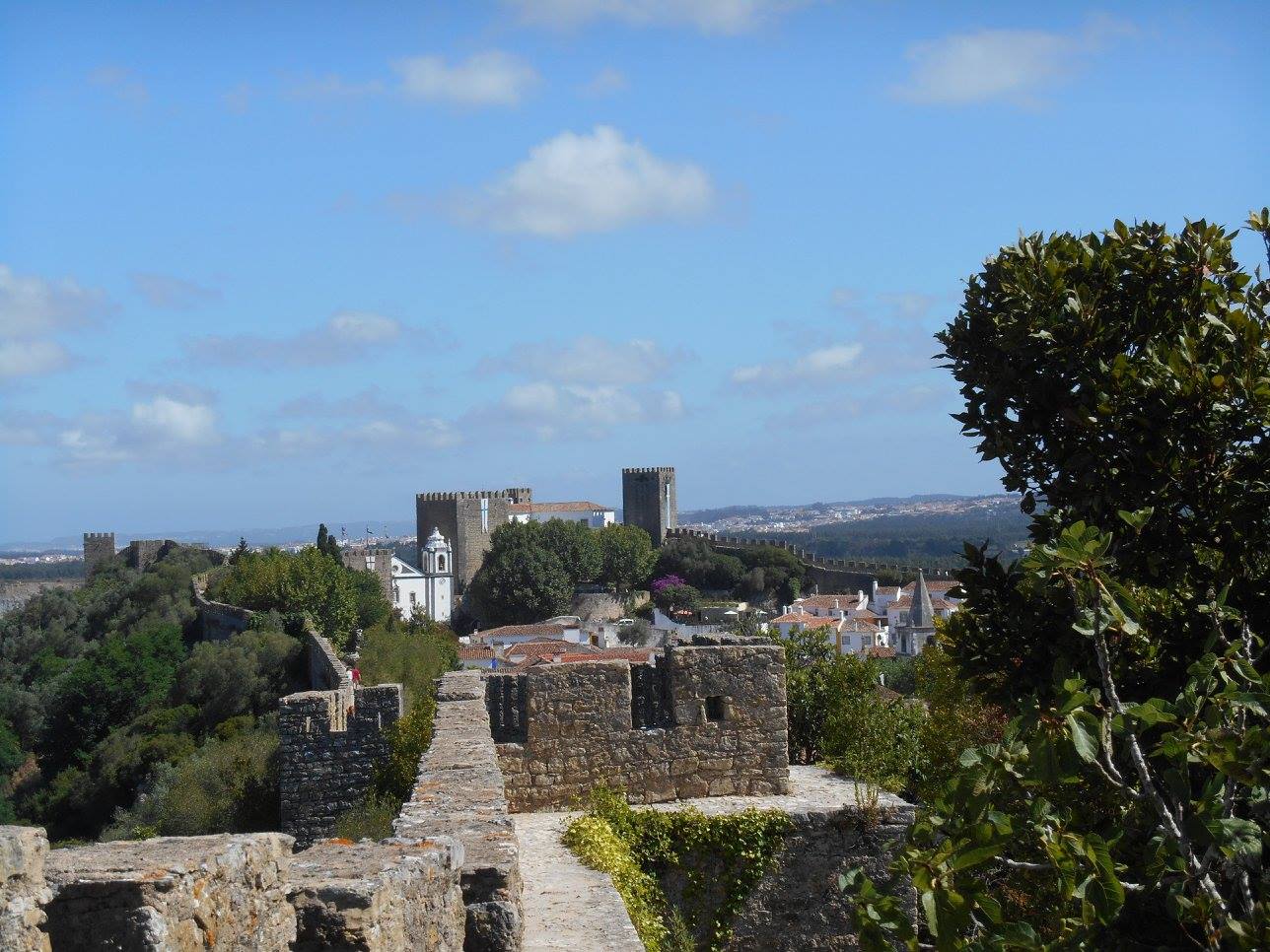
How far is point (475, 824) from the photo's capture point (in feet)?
17.5

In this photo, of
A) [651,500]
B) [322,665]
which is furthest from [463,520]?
[322,665]

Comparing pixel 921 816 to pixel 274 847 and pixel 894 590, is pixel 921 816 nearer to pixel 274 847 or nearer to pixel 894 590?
pixel 274 847

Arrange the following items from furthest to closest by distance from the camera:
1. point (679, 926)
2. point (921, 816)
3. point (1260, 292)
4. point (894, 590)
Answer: point (894, 590), point (679, 926), point (1260, 292), point (921, 816)

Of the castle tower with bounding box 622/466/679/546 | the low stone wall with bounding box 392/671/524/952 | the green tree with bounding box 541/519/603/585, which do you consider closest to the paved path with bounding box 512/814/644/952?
the low stone wall with bounding box 392/671/524/952

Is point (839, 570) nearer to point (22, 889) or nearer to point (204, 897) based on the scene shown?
point (204, 897)

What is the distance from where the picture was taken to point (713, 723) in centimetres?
953

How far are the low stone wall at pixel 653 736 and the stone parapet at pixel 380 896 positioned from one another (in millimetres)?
5036

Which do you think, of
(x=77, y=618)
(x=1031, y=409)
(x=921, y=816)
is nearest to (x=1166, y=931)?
(x=921, y=816)

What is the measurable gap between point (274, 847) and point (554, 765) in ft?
20.9

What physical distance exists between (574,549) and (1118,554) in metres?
75.9

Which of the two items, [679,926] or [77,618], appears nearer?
[679,926]

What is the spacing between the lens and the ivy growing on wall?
8.41 metres

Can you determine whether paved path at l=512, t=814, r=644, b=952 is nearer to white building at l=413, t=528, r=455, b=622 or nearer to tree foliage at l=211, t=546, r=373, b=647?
tree foliage at l=211, t=546, r=373, b=647

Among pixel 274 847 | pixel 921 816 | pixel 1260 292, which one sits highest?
pixel 1260 292
